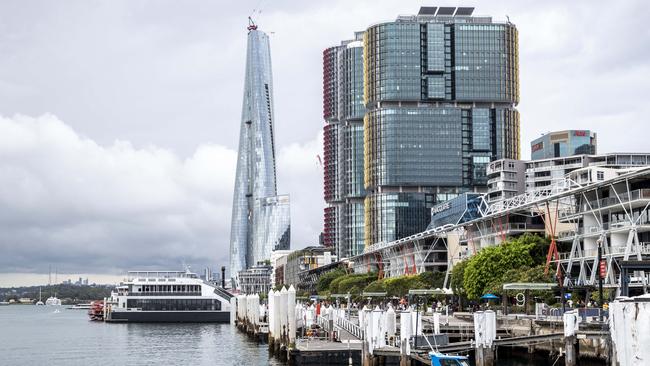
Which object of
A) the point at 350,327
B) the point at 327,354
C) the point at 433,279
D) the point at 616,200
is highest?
the point at 616,200

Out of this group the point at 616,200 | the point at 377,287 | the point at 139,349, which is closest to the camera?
the point at 616,200

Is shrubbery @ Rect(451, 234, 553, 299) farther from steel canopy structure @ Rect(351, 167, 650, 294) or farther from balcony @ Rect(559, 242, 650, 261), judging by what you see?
balcony @ Rect(559, 242, 650, 261)

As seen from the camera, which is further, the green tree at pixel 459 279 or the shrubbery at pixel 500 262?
the green tree at pixel 459 279

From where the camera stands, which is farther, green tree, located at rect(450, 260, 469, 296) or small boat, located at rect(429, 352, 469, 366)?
green tree, located at rect(450, 260, 469, 296)

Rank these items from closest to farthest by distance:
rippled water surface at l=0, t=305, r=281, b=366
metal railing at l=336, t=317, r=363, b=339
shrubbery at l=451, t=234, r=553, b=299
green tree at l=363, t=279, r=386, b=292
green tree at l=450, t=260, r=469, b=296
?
metal railing at l=336, t=317, r=363, b=339, rippled water surface at l=0, t=305, r=281, b=366, shrubbery at l=451, t=234, r=553, b=299, green tree at l=450, t=260, r=469, b=296, green tree at l=363, t=279, r=386, b=292

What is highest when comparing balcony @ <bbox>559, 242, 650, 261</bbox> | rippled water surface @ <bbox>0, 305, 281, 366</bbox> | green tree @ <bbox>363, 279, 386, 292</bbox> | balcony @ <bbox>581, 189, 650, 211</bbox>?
balcony @ <bbox>581, 189, 650, 211</bbox>

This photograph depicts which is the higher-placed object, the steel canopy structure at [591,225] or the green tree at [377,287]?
the steel canopy structure at [591,225]

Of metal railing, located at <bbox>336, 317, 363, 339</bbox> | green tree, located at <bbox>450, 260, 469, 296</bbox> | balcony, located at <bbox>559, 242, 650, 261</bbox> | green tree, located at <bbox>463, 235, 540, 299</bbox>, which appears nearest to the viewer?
metal railing, located at <bbox>336, 317, 363, 339</bbox>

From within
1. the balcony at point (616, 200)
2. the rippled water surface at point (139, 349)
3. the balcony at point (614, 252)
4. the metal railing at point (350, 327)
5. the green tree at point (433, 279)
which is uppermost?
the balcony at point (616, 200)

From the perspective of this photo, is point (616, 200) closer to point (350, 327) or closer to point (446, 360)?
point (350, 327)

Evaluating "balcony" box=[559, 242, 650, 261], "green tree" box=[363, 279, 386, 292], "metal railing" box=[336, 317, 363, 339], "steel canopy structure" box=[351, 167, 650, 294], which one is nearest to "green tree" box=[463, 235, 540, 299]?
"steel canopy structure" box=[351, 167, 650, 294]

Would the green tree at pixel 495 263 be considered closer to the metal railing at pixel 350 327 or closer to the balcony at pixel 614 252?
the balcony at pixel 614 252

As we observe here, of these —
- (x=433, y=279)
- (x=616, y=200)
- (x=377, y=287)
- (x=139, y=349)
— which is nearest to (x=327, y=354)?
(x=616, y=200)


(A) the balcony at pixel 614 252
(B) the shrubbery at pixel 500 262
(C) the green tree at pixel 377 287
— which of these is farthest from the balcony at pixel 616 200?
(C) the green tree at pixel 377 287
